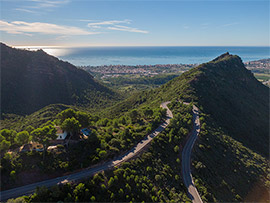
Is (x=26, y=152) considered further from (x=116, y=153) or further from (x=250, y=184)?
(x=250, y=184)

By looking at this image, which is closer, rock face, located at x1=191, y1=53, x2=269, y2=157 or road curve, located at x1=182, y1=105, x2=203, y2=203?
road curve, located at x1=182, y1=105, x2=203, y2=203

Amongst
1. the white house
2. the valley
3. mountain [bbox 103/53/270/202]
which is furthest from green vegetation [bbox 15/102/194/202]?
the white house

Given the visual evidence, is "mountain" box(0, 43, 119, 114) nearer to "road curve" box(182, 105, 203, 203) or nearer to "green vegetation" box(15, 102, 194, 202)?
"road curve" box(182, 105, 203, 203)

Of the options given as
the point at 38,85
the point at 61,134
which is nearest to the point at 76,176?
the point at 61,134

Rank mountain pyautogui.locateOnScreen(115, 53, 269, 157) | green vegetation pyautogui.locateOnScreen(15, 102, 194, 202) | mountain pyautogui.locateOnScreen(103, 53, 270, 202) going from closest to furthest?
green vegetation pyautogui.locateOnScreen(15, 102, 194, 202)
mountain pyautogui.locateOnScreen(103, 53, 270, 202)
mountain pyautogui.locateOnScreen(115, 53, 269, 157)

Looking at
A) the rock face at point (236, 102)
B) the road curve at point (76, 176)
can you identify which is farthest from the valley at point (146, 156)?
the rock face at point (236, 102)

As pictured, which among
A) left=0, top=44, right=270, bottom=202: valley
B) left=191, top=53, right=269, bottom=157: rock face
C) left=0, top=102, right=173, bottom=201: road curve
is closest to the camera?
left=0, top=102, right=173, bottom=201: road curve

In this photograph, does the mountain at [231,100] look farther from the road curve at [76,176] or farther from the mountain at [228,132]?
the road curve at [76,176]

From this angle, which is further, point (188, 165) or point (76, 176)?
point (188, 165)

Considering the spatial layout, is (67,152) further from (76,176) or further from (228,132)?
(228,132)
